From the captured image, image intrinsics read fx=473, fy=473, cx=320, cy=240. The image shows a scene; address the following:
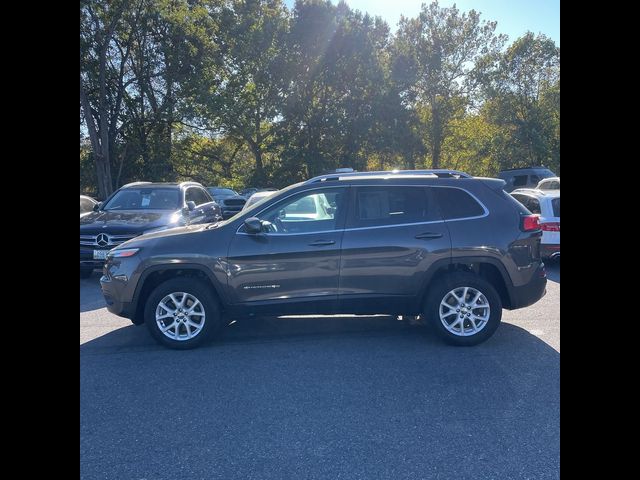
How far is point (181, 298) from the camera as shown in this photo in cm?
504

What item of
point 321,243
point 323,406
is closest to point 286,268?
point 321,243

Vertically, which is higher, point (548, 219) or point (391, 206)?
point (391, 206)

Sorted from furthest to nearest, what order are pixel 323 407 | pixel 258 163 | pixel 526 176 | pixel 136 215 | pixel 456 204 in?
pixel 258 163
pixel 526 176
pixel 136 215
pixel 456 204
pixel 323 407

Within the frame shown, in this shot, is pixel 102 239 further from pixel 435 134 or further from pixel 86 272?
pixel 435 134

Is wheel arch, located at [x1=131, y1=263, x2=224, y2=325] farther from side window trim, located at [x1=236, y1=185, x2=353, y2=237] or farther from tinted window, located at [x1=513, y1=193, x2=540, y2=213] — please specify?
tinted window, located at [x1=513, y1=193, x2=540, y2=213]

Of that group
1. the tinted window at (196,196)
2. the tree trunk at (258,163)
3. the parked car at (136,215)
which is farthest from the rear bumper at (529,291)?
the tree trunk at (258,163)

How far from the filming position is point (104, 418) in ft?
11.8

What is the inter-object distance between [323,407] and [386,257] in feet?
6.06

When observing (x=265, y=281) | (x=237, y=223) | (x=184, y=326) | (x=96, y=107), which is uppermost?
(x=96, y=107)

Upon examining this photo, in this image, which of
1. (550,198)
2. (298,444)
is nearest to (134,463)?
(298,444)

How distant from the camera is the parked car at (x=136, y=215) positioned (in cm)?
834

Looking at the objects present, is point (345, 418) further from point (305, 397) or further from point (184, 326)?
point (184, 326)

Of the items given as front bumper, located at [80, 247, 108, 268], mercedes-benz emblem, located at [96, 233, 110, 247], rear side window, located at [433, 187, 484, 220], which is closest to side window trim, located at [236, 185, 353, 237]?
rear side window, located at [433, 187, 484, 220]
